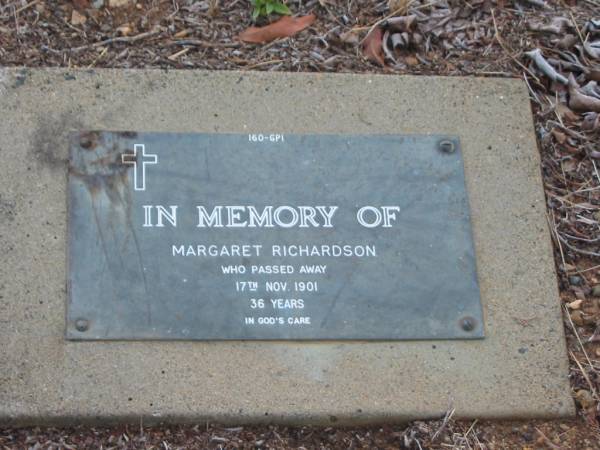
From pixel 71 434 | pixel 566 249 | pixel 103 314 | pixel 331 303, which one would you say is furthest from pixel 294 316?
pixel 566 249

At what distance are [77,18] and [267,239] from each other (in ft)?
3.98

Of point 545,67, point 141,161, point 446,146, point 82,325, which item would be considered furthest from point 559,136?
point 82,325

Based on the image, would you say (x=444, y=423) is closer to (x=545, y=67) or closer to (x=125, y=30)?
(x=545, y=67)

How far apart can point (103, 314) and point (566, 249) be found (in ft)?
5.01

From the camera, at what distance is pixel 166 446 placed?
8.72 ft

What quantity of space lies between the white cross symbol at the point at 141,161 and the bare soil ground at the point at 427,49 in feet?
1.57

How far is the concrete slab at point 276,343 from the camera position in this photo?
267 centimetres

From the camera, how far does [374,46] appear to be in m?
3.40

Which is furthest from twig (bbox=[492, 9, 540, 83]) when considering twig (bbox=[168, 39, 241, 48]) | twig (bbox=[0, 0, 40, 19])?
twig (bbox=[0, 0, 40, 19])

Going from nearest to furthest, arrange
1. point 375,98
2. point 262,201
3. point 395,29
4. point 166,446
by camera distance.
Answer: point 166,446 < point 262,201 < point 375,98 < point 395,29

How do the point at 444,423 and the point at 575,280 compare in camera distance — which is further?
the point at 575,280

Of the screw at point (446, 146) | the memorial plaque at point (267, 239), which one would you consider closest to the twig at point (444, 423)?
the memorial plaque at point (267, 239)

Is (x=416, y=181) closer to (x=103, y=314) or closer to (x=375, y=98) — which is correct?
(x=375, y=98)

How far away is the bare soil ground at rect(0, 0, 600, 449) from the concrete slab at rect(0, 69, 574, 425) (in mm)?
200
